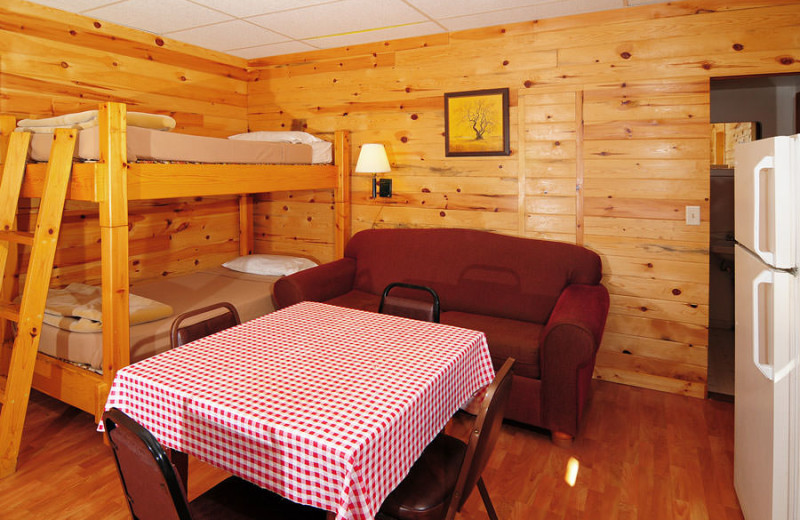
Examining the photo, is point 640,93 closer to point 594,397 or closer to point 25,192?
point 594,397

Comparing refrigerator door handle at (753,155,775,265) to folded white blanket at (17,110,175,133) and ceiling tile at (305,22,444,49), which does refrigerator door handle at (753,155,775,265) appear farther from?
folded white blanket at (17,110,175,133)

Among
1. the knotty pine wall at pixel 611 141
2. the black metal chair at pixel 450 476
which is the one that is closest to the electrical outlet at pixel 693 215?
the knotty pine wall at pixel 611 141

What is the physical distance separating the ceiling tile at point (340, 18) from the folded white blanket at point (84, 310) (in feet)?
6.40

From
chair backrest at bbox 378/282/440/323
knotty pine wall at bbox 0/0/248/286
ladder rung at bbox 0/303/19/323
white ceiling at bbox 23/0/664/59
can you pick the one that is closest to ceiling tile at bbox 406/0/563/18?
white ceiling at bbox 23/0/664/59

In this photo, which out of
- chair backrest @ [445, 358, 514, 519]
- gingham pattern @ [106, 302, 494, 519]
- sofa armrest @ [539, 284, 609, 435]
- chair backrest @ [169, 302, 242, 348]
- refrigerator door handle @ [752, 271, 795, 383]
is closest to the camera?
gingham pattern @ [106, 302, 494, 519]

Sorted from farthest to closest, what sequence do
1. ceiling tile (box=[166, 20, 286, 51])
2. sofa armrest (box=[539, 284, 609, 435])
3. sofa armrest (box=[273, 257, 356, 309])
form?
ceiling tile (box=[166, 20, 286, 51])
sofa armrest (box=[273, 257, 356, 309])
sofa armrest (box=[539, 284, 609, 435])

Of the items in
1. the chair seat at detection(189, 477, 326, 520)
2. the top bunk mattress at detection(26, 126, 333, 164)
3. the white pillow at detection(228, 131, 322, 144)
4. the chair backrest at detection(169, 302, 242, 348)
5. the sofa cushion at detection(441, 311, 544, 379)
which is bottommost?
the chair seat at detection(189, 477, 326, 520)

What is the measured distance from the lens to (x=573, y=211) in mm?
3408

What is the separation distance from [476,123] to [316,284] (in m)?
1.58

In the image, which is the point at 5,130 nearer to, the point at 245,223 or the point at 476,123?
the point at 245,223

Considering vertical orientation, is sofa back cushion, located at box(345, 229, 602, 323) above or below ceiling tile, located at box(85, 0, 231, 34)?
below

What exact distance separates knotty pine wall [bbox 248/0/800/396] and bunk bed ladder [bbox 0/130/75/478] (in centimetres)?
225

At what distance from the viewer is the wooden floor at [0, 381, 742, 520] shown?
209 cm

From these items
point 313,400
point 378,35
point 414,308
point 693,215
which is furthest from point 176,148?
point 693,215
